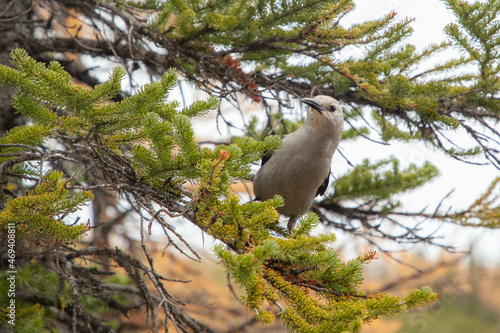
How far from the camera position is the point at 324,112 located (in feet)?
13.5

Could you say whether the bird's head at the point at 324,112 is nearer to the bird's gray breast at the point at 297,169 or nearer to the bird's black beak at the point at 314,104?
the bird's black beak at the point at 314,104

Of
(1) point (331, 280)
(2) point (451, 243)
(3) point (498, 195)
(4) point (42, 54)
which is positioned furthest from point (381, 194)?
(4) point (42, 54)

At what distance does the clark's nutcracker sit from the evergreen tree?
336 mm

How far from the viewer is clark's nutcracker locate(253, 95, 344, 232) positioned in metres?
4.11

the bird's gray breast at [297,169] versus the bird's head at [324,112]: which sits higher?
the bird's head at [324,112]

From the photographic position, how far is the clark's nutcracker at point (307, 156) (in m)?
4.11

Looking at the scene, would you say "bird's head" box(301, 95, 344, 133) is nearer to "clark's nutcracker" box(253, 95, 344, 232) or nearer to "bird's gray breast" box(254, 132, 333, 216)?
"clark's nutcracker" box(253, 95, 344, 232)

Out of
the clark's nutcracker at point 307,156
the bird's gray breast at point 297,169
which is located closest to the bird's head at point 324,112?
the clark's nutcracker at point 307,156

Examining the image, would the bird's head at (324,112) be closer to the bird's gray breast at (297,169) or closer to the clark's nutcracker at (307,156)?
the clark's nutcracker at (307,156)

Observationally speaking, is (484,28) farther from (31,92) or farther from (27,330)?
(27,330)

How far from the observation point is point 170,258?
24.7 feet

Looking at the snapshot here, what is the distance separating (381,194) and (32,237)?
3.99 metres

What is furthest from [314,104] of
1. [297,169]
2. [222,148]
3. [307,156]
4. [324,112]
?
[222,148]

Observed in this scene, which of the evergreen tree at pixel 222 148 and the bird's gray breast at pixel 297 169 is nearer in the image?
the evergreen tree at pixel 222 148
